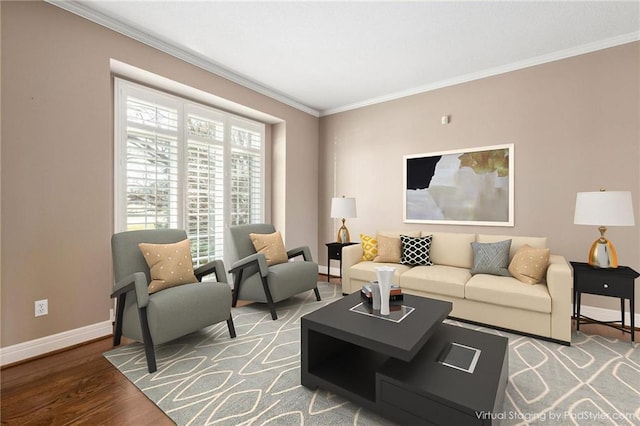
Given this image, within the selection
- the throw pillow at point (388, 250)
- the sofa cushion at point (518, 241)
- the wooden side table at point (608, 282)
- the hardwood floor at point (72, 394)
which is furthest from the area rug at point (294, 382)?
the throw pillow at point (388, 250)

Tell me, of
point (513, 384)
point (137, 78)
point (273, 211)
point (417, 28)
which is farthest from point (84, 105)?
point (513, 384)

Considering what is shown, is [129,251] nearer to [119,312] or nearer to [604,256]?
[119,312]

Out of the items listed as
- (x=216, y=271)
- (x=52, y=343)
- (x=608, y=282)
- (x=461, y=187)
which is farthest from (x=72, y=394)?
(x=461, y=187)

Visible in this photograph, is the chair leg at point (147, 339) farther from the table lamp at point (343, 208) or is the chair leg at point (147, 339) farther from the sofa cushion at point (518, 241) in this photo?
the sofa cushion at point (518, 241)

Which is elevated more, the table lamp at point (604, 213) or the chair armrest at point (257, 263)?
the table lamp at point (604, 213)

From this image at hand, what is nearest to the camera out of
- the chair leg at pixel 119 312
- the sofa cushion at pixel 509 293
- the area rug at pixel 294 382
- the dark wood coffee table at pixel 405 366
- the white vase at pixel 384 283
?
the dark wood coffee table at pixel 405 366

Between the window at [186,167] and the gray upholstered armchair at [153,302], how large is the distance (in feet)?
2.36

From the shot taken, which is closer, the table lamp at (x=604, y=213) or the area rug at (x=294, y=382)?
the area rug at (x=294, y=382)

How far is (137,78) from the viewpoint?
3.24 meters

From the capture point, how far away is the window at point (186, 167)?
124 inches

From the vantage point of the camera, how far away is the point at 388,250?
385 cm

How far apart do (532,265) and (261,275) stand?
2653 millimetres

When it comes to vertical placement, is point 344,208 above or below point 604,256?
above

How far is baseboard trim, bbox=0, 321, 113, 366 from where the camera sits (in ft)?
7.47
